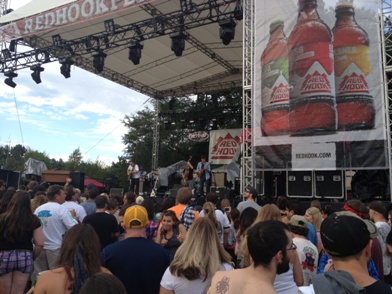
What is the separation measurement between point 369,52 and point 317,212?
580cm

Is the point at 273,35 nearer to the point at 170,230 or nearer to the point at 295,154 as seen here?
the point at 295,154

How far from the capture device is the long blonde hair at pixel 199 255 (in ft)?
7.23

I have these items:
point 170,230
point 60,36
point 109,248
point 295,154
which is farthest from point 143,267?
point 60,36

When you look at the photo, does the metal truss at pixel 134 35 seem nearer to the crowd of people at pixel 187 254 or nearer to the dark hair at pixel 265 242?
the crowd of people at pixel 187 254

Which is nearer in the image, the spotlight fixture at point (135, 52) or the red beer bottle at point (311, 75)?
the red beer bottle at point (311, 75)

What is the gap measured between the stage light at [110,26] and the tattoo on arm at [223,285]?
12011mm

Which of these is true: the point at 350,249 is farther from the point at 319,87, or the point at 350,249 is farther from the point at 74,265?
the point at 319,87

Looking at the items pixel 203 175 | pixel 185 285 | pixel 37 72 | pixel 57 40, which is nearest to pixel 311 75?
pixel 203 175

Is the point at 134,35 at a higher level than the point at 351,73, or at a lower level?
higher

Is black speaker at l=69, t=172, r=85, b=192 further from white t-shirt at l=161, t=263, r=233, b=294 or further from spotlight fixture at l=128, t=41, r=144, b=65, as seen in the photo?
white t-shirt at l=161, t=263, r=233, b=294

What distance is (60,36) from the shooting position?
1343 cm

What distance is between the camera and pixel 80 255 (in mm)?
2016

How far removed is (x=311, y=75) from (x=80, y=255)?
7839mm

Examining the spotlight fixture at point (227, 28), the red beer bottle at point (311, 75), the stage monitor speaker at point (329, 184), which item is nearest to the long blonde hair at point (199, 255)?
the red beer bottle at point (311, 75)
